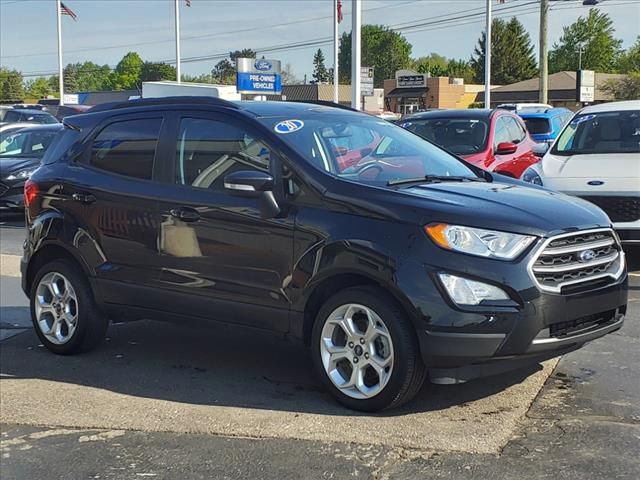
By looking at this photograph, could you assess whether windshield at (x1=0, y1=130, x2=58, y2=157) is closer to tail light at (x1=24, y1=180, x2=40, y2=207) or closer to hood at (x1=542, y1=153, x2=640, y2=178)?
tail light at (x1=24, y1=180, x2=40, y2=207)

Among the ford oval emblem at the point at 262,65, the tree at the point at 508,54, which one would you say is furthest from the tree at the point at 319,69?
the ford oval emblem at the point at 262,65

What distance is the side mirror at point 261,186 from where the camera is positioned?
4.82 meters

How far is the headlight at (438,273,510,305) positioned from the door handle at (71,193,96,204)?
285 centimetres

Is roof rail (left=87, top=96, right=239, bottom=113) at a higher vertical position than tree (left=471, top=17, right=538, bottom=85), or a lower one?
lower

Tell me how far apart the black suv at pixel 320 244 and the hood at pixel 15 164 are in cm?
835

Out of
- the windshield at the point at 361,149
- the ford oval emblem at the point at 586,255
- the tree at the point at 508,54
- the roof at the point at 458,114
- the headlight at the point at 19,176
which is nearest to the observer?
the ford oval emblem at the point at 586,255

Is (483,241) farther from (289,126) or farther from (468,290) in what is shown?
(289,126)

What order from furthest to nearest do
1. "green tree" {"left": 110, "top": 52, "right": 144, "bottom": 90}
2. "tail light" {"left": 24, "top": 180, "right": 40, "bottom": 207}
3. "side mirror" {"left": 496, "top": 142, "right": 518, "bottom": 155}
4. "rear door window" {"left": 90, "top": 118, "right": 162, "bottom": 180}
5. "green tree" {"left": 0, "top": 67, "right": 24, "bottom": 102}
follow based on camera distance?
"green tree" {"left": 110, "top": 52, "right": 144, "bottom": 90}, "green tree" {"left": 0, "top": 67, "right": 24, "bottom": 102}, "side mirror" {"left": 496, "top": 142, "right": 518, "bottom": 155}, "tail light" {"left": 24, "top": 180, "right": 40, "bottom": 207}, "rear door window" {"left": 90, "top": 118, "right": 162, "bottom": 180}

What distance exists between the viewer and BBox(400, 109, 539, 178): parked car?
10898mm

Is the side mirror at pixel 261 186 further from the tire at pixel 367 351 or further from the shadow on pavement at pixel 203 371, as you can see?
the shadow on pavement at pixel 203 371

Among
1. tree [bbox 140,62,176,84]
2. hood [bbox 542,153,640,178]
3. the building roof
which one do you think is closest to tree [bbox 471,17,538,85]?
the building roof

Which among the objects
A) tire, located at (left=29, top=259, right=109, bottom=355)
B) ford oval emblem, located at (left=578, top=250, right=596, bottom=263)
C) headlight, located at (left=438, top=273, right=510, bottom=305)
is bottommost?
tire, located at (left=29, top=259, right=109, bottom=355)

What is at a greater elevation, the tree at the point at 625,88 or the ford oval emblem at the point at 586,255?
the tree at the point at 625,88

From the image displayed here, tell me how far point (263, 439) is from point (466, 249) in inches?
59.0
